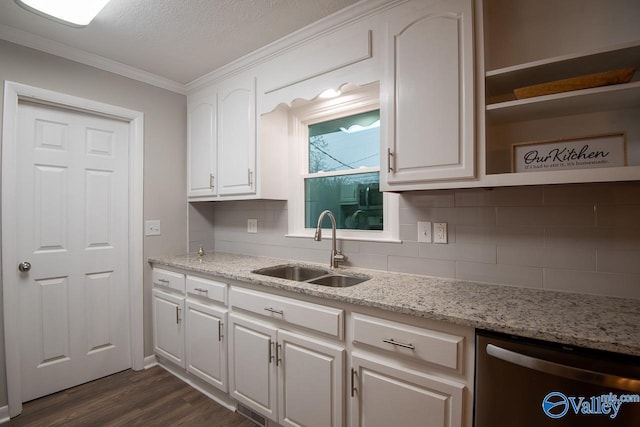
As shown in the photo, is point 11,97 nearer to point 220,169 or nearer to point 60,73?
point 60,73

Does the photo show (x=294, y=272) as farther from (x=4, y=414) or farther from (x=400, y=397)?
(x=4, y=414)

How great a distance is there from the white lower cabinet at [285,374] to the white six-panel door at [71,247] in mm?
1229

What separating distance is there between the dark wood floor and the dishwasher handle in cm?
155

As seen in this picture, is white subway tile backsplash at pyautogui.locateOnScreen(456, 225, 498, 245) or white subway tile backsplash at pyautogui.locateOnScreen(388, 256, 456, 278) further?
white subway tile backsplash at pyautogui.locateOnScreen(388, 256, 456, 278)

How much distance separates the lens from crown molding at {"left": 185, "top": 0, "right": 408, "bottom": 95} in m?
1.62

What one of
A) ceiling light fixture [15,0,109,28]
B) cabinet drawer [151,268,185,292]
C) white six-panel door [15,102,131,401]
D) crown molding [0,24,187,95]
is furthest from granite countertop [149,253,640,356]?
crown molding [0,24,187,95]

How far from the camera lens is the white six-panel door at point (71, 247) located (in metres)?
2.03

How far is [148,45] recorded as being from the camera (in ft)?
6.88

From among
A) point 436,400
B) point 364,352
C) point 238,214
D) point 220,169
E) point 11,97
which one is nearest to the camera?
point 436,400

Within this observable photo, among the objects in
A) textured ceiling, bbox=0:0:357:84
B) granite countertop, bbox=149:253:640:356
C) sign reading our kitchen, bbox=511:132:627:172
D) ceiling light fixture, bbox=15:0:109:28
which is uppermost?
textured ceiling, bbox=0:0:357:84

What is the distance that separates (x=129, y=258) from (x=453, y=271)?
95.6 inches

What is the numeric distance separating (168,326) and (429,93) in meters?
2.40

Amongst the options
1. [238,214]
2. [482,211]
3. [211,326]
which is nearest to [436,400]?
[482,211]

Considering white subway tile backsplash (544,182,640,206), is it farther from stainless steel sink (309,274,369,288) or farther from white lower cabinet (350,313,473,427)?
stainless steel sink (309,274,369,288)
